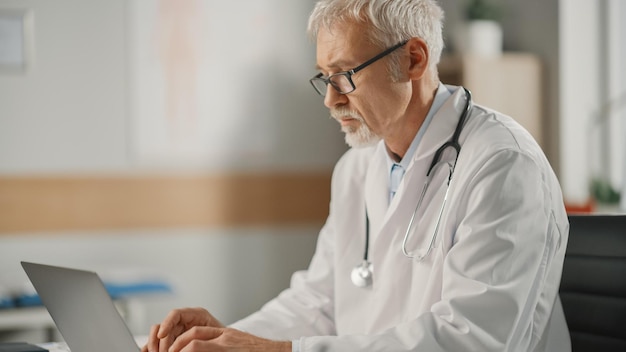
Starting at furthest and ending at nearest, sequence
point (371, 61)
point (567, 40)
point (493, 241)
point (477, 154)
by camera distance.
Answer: point (567, 40), point (371, 61), point (477, 154), point (493, 241)

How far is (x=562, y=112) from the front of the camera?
3770 millimetres

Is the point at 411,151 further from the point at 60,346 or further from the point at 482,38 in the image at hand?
the point at 482,38

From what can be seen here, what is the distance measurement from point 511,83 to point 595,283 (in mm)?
2442

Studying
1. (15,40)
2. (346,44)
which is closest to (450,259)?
(346,44)

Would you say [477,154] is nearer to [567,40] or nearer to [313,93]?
[567,40]

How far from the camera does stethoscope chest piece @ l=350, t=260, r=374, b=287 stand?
68.6 inches

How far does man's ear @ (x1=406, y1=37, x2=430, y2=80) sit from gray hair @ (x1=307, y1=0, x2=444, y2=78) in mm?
13

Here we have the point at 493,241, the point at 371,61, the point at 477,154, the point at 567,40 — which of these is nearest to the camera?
the point at 493,241

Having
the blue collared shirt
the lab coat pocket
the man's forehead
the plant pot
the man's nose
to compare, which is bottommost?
the lab coat pocket

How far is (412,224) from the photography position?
164 centimetres

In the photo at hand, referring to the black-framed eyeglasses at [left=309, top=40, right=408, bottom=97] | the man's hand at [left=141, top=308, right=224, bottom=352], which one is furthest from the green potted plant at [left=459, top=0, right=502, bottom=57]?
the man's hand at [left=141, top=308, right=224, bottom=352]

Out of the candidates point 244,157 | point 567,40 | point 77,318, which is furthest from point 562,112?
point 77,318

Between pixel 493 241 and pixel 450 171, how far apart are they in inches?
10.3

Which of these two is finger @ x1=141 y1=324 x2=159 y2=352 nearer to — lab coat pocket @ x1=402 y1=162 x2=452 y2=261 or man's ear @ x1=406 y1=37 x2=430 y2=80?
lab coat pocket @ x1=402 y1=162 x2=452 y2=261
